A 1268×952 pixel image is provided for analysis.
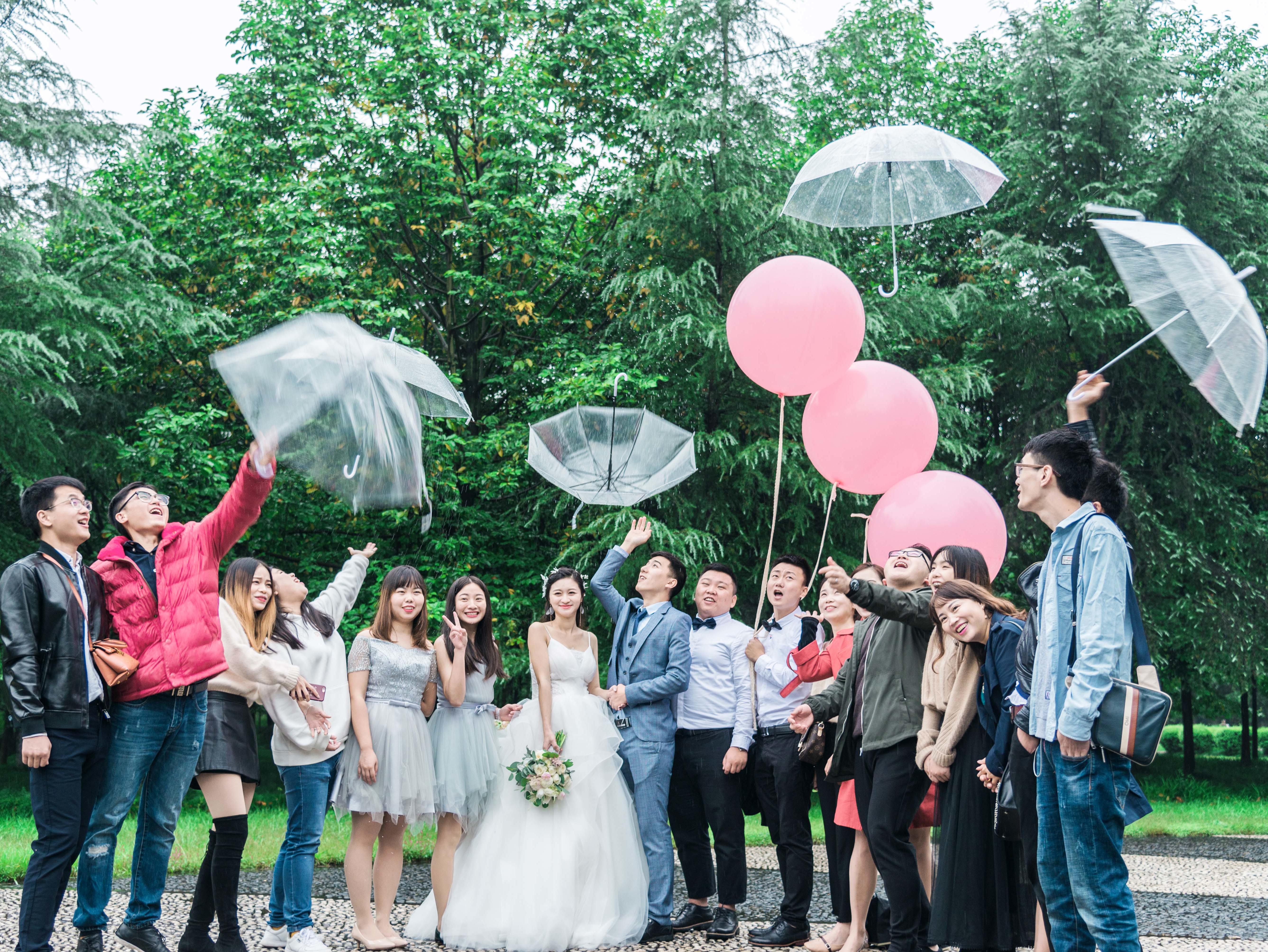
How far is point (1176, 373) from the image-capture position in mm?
15609

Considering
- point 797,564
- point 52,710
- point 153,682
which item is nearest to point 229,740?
point 153,682

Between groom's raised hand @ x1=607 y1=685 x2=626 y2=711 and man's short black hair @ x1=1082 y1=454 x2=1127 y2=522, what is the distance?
3133 millimetres

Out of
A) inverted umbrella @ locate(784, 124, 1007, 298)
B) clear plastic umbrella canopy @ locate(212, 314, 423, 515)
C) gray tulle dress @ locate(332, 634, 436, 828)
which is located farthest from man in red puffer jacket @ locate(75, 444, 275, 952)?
inverted umbrella @ locate(784, 124, 1007, 298)

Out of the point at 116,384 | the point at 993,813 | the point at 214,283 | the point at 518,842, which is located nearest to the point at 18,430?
the point at 116,384

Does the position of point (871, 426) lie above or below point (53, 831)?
above

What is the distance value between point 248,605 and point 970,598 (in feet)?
11.2

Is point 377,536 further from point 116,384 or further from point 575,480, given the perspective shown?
point 575,480

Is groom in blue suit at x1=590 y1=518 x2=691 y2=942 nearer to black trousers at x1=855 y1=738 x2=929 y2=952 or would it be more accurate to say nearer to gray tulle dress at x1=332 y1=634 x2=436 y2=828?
gray tulle dress at x1=332 y1=634 x2=436 y2=828

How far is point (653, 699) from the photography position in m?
6.37

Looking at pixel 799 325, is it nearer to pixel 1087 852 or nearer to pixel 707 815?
pixel 707 815

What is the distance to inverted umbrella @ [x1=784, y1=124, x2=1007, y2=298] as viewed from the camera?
6.75 metres

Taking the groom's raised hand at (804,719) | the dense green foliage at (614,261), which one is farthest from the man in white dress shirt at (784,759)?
the dense green foliage at (614,261)

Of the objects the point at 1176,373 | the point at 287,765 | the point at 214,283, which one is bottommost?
the point at 287,765

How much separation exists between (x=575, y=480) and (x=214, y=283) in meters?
9.86
